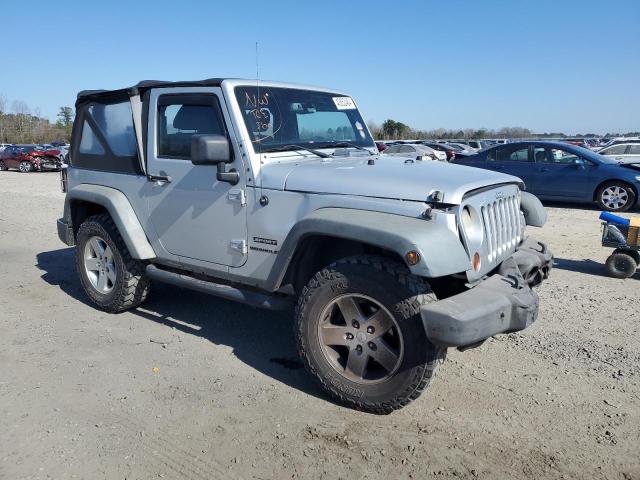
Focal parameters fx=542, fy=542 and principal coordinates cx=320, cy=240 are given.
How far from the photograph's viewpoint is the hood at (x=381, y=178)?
132 inches

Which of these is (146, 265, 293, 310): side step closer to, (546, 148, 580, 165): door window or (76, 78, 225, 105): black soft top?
(76, 78, 225, 105): black soft top

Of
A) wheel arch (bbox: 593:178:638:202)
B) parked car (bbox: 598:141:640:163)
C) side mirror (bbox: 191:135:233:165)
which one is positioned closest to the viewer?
side mirror (bbox: 191:135:233:165)

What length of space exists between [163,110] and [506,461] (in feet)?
12.1

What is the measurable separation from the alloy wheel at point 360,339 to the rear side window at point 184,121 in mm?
1629

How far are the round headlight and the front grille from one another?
121 mm

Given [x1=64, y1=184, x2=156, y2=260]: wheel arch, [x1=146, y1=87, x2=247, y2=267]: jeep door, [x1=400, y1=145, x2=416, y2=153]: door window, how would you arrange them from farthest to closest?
[x1=400, y1=145, x2=416, y2=153]: door window
[x1=64, y1=184, x2=156, y2=260]: wheel arch
[x1=146, y1=87, x2=247, y2=267]: jeep door

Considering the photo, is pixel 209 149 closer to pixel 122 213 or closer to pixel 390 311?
pixel 122 213

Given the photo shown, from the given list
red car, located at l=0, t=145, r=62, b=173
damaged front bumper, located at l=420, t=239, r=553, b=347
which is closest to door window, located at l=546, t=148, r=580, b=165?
damaged front bumper, located at l=420, t=239, r=553, b=347

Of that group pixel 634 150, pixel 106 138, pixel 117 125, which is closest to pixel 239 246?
pixel 117 125

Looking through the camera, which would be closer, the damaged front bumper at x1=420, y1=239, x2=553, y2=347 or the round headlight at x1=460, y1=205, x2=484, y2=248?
the damaged front bumper at x1=420, y1=239, x2=553, y2=347

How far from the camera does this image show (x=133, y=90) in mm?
4762

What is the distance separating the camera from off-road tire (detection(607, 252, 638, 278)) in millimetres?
6438

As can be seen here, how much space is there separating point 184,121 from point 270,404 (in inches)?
93.6

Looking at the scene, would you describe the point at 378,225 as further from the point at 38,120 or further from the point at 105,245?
the point at 38,120
